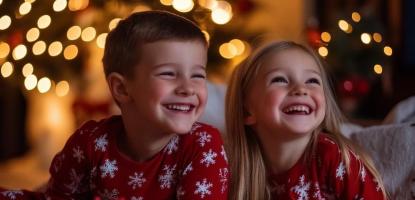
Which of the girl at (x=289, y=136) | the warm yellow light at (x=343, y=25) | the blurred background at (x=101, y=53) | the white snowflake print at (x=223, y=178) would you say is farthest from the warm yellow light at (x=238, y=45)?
the white snowflake print at (x=223, y=178)

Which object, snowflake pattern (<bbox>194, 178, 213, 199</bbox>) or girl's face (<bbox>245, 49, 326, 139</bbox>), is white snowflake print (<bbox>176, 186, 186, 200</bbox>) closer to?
snowflake pattern (<bbox>194, 178, 213, 199</bbox>)

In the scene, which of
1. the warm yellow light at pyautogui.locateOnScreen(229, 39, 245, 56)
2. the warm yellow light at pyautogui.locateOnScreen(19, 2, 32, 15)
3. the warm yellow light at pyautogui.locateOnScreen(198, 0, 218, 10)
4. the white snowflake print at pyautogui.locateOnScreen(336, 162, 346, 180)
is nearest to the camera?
the white snowflake print at pyautogui.locateOnScreen(336, 162, 346, 180)

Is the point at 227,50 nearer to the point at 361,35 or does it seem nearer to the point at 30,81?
the point at 361,35

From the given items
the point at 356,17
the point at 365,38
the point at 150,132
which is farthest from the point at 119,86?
the point at 356,17

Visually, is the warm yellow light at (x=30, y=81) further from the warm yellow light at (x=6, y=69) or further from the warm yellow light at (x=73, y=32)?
the warm yellow light at (x=73, y=32)

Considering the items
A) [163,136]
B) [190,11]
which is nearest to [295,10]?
[190,11]

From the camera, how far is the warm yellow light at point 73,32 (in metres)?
2.21

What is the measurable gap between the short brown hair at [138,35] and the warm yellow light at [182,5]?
104 cm

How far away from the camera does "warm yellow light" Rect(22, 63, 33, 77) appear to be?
2.18 m

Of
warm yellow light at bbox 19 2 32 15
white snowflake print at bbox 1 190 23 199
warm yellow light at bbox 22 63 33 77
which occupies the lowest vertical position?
white snowflake print at bbox 1 190 23 199

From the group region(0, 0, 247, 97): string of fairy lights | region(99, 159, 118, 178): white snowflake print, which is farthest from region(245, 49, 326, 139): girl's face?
region(0, 0, 247, 97): string of fairy lights

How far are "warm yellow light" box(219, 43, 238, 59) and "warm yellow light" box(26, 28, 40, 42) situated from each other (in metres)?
0.70

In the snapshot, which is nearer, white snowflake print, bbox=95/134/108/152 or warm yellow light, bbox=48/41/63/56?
white snowflake print, bbox=95/134/108/152

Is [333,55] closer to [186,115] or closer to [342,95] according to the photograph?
[342,95]
